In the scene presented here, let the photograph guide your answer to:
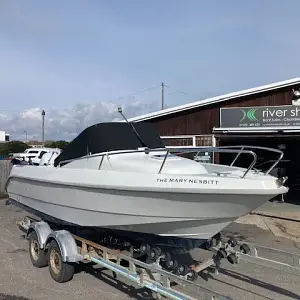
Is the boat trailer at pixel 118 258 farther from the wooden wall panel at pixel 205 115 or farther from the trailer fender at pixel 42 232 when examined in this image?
the wooden wall panel at pixel 205 115

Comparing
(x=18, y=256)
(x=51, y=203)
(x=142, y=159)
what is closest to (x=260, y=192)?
(x=142, y=159)

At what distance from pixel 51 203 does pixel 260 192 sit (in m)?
3.45

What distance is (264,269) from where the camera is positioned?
20.7 feet

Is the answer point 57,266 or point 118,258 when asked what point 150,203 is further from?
point 57,266

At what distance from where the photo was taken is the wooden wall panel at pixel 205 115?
1216 centimetres

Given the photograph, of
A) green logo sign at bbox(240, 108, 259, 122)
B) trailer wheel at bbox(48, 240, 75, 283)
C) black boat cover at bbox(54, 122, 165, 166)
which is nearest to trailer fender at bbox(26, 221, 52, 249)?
trailer wheel at bbox(48, 240, 75, 283)

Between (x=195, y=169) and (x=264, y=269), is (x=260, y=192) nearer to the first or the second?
(x=195, y=169)

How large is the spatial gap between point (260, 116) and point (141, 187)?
27.8 ft

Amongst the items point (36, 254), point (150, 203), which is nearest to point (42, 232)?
point (36, 254)

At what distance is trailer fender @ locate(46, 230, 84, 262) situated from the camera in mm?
5422

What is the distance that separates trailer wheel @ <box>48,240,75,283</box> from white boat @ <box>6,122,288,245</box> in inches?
19.0

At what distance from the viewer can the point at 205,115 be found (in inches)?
507

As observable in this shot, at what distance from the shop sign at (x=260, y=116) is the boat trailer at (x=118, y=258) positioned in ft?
23.4

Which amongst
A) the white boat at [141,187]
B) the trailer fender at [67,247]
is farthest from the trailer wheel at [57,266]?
the white boat at [141,187]
